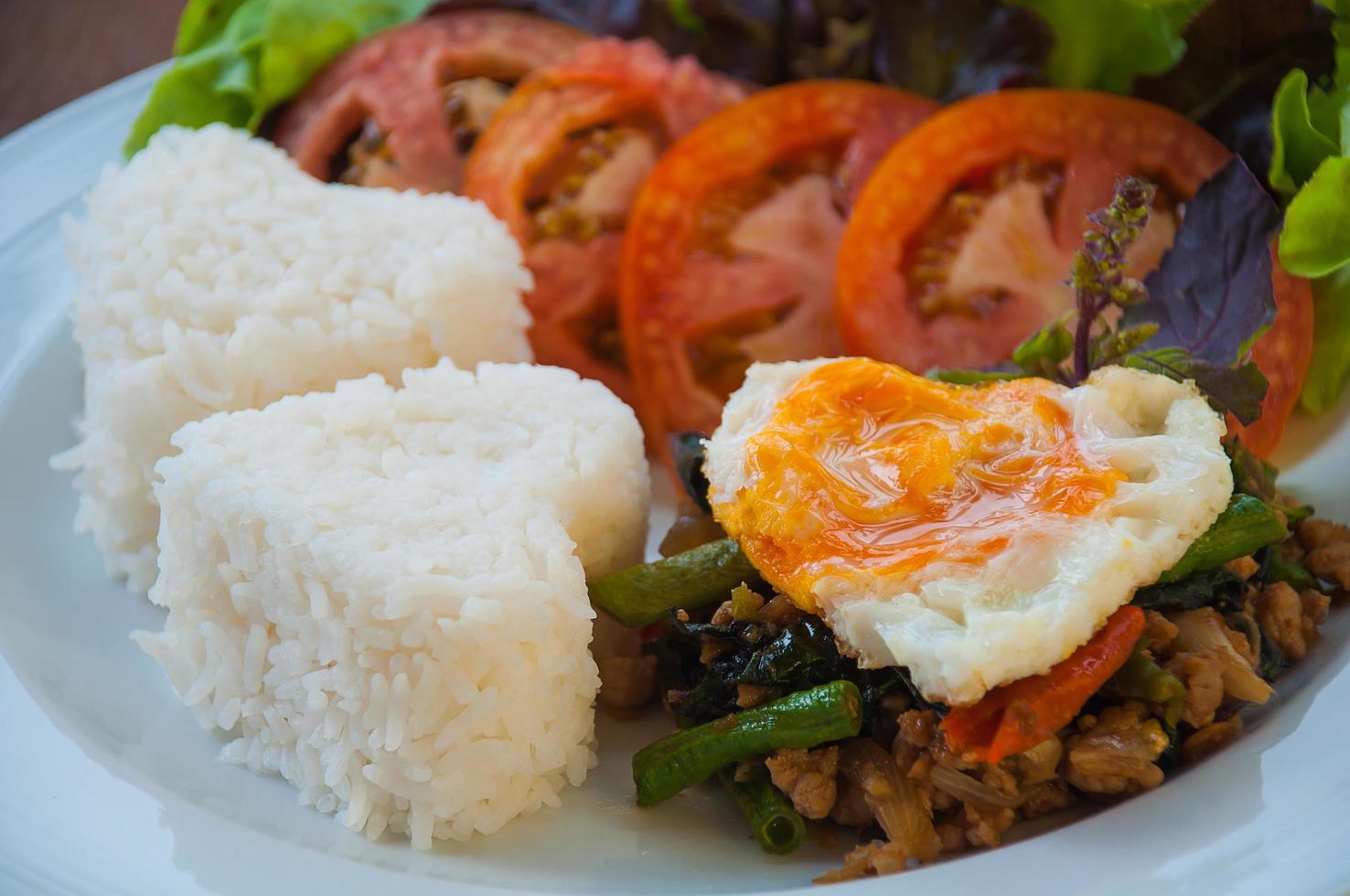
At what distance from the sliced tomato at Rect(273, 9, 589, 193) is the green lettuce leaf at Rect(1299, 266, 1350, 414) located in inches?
112

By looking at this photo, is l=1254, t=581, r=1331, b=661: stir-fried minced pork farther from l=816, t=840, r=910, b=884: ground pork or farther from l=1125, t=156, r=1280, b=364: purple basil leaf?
l=816, t=840, r=910, b=884: ground pork

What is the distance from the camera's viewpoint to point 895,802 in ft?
9.39

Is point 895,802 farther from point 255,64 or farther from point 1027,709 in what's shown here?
point 255,64

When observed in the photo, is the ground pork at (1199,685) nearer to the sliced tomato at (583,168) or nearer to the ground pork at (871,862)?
the ground pork at (871,862)

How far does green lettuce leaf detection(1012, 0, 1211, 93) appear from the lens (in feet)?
14.6

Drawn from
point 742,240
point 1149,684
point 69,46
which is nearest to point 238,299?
point 742,240

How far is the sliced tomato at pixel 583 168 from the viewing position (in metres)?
4.72

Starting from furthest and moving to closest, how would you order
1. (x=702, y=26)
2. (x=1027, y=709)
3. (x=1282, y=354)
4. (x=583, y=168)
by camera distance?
1. (x=702, y=26)
2. (x=583, y=168)
3. (x=1282, y=354)
4. (x=1027, y=709)

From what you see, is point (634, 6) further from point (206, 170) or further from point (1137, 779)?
point (1137, 779)

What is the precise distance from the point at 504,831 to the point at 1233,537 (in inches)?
72.2

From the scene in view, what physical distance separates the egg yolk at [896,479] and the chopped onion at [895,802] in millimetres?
388

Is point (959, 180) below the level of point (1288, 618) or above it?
above

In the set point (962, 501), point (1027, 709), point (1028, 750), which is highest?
point (962, 501)

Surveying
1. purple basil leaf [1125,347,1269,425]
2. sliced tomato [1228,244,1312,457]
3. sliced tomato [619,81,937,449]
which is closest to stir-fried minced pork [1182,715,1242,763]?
purple basil leaf [1125,347,1269,425]
